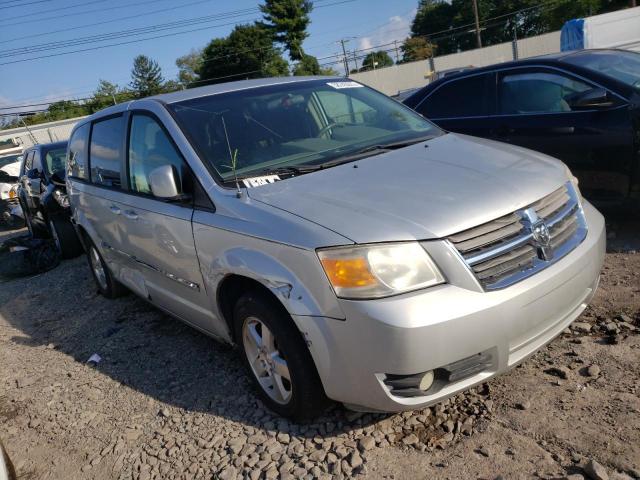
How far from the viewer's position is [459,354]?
221 centimetres

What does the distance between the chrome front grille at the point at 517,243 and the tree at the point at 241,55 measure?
198 ft

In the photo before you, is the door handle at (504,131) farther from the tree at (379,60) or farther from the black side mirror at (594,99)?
the tree at (379,60)

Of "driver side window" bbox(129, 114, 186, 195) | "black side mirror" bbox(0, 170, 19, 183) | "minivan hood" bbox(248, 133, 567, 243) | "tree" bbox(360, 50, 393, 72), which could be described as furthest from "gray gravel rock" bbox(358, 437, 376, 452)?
"tree" bbox(360, 50, 393, 72)

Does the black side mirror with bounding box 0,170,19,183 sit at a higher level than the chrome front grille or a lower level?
higher

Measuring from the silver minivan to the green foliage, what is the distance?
57590mm

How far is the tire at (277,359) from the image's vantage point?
8.25ft

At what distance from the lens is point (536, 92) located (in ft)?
16.6

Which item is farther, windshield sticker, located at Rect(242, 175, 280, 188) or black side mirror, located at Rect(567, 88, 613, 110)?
black side mirror, located at Rect(567, 88, 613, 110)

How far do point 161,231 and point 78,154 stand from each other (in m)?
2.38

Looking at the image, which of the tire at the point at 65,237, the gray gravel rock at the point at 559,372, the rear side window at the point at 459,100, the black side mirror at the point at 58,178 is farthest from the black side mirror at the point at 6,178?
the gray gravel rock at the point at 559,372

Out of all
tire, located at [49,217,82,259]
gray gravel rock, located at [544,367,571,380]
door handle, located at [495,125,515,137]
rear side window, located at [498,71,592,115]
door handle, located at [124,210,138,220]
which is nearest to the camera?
gray gravel rock, located at [544,367,571,380]

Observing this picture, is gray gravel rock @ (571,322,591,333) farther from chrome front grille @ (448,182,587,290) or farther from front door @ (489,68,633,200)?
front door @ (489,68,633,200)

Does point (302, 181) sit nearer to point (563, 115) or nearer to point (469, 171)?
point (469, 171)

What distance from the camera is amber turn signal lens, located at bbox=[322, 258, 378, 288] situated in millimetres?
2229
